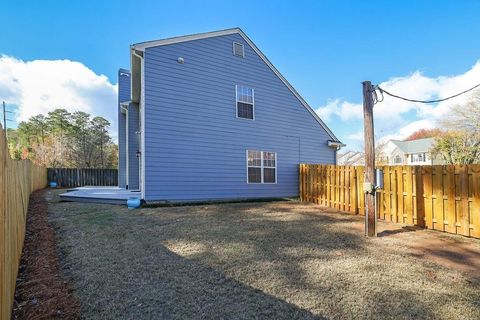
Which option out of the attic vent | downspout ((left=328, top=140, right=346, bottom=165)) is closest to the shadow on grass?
downspout ((left=328, top=140, right=346, bottom=165))

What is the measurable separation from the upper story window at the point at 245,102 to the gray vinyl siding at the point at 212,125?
0.22 meters

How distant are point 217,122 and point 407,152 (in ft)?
125

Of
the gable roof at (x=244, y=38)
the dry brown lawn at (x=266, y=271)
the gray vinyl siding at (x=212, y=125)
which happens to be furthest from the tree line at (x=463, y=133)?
the dry brown lawn at (x=266, y=271)

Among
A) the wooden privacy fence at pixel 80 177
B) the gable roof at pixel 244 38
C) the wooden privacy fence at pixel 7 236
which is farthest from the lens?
the wooden privacy fence at pixel 80 177

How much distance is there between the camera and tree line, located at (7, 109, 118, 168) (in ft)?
100

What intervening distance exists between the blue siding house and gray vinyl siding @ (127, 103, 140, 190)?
1236 millimetres

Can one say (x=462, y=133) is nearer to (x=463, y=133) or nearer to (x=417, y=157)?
(x=463, y=133)

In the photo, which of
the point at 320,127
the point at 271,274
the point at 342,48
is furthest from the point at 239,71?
the point at 271,274

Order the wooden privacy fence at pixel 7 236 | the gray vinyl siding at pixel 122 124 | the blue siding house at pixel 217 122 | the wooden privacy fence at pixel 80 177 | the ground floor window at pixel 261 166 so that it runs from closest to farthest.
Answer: the wooden privacy fence at pixel 7 236 < the blue siding house at pixel 217 122 < the ground floor window at pixel 261 166 < the gray vinyl siding at pixel 122 124 < the wooden privacy fence at pixel 80 177

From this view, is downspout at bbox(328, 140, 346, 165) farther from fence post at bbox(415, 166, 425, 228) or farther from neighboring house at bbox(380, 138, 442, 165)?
neighboring house at bbox(380, 138, 442, 165)

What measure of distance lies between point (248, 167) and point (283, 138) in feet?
7.42

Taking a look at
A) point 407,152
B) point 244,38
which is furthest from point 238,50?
point 407,152

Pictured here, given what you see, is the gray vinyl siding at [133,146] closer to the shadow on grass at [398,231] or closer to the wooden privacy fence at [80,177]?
the wooden privacy fence at [80,177]

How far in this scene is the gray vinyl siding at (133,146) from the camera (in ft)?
44.5
